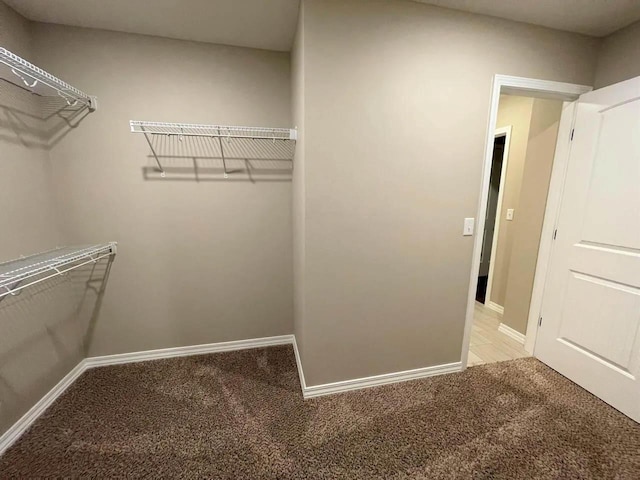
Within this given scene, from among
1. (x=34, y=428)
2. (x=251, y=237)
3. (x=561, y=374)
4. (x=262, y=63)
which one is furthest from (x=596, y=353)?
(x=34, y=428)

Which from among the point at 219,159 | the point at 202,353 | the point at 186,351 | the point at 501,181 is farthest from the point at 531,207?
the point at 186,351

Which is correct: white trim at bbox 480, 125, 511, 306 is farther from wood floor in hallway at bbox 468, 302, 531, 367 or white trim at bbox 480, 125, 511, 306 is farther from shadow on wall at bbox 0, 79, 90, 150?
shadow on wall at bbox 0, 79, 90, 150

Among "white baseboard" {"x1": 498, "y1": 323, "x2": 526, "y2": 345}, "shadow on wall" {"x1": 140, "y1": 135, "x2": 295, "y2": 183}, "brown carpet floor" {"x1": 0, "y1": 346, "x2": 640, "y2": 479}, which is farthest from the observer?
"white baseboard" {"x1": 498, "y1": 323, "x2": 526, "y2": 345}

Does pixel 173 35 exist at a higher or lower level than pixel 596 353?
higher

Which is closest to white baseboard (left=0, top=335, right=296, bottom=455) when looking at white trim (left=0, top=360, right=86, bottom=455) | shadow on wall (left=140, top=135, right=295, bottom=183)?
white trim (left=0, top=360, right=86, bottom=455)

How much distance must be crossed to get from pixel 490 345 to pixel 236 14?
3309 mm

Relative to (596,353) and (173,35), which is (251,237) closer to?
(173,35)

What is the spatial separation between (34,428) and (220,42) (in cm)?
278

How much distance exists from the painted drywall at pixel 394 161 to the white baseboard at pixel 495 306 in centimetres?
160

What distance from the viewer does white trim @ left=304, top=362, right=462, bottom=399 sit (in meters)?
1.77

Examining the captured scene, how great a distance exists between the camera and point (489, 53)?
5.40 feet

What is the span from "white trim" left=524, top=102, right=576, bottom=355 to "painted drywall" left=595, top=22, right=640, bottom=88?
0.75ft

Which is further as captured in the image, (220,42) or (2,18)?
(220,42)

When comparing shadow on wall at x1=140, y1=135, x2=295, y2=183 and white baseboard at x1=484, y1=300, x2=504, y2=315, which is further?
white baseboard at x1=484, y1=300, x2=504, y2=315
